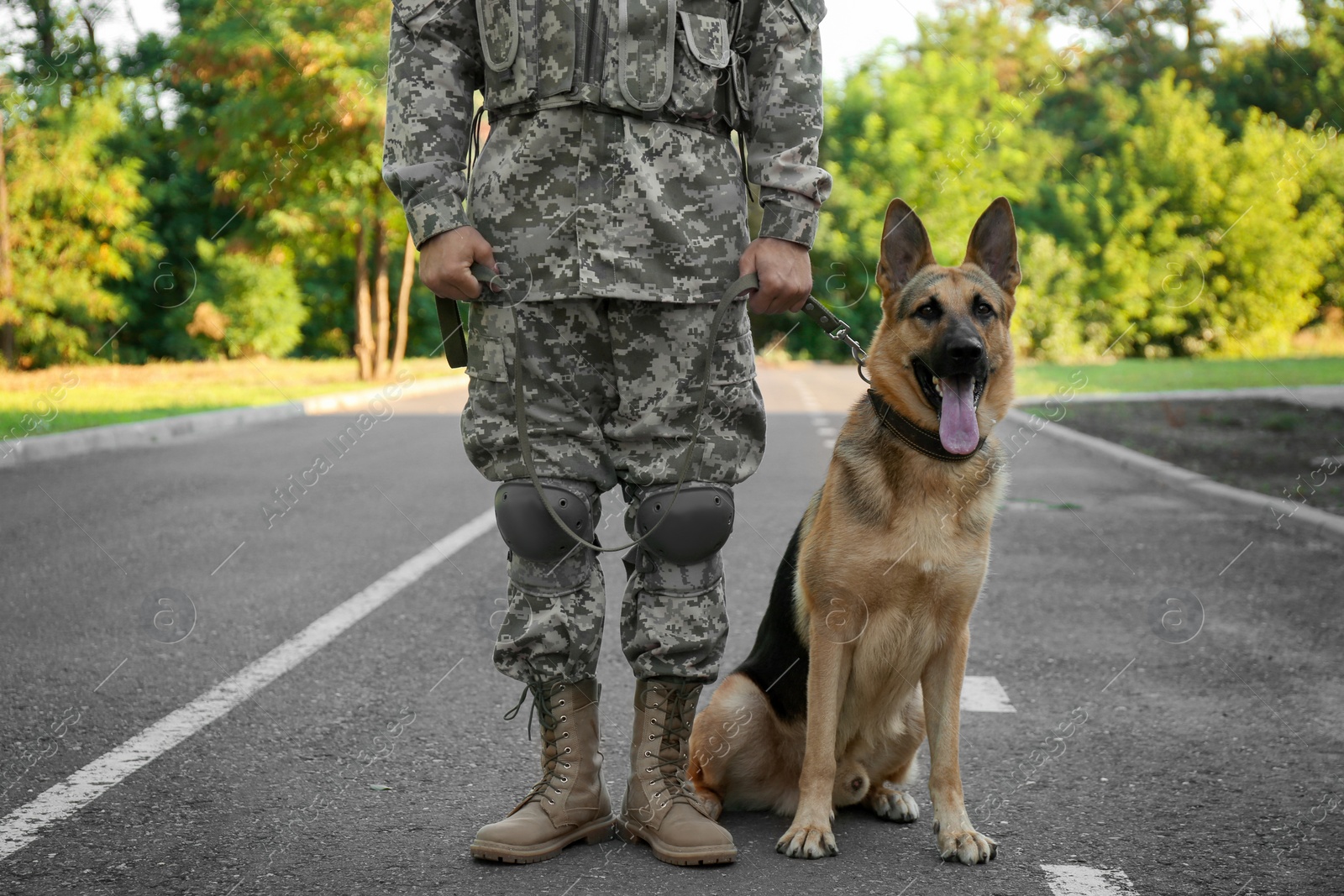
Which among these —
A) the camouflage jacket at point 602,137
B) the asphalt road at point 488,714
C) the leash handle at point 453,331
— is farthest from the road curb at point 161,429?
the camouflage jacket at point 602,137

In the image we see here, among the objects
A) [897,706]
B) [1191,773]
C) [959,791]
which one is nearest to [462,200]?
[897,706]

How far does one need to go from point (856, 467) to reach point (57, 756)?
238 centimetres

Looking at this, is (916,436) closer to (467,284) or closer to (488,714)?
(467,284)

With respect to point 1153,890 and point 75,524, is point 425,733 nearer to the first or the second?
point 1153,890

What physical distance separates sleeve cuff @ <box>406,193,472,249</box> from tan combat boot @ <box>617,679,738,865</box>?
3.88 feet

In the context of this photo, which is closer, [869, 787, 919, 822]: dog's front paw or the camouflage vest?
the camouflage vest

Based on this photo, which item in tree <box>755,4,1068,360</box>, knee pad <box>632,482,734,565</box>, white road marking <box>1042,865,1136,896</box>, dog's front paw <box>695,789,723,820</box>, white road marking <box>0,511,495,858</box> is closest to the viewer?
white road marking <box>1042,865,1136,896</box>

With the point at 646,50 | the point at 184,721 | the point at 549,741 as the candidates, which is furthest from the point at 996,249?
the point at 184,721

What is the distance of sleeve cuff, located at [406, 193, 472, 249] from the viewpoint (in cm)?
281

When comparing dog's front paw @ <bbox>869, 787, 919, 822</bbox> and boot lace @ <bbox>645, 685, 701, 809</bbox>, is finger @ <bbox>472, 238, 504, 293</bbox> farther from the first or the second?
dog's front paw @ <bbox>869, 787, 919, 822</bbox>

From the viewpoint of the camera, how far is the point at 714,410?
2.95 meters

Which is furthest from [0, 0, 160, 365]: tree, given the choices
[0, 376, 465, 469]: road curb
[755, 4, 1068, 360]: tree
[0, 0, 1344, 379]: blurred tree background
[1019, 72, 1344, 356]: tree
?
[1019, 72, 1344, 356]: tree

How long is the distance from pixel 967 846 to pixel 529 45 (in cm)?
212

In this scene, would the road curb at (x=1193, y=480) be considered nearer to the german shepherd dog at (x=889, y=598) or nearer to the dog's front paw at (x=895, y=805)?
the german shepherd dog at (x=889, y=598)
